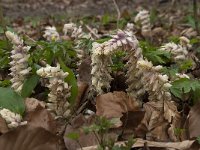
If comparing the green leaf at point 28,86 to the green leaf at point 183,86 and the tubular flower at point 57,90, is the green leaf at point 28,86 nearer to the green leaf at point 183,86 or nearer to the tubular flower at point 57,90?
the tubular flower at point 57,90

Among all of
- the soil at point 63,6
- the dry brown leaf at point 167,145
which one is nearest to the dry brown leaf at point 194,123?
the dry brown leaf at point 167,145

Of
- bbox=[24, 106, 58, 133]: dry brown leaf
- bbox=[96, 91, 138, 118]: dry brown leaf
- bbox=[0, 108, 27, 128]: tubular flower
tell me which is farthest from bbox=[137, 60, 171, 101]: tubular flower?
bbox=[0, 108, 27, 128]: tubular flower

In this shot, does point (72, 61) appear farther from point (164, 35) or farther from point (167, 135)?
point (164, 35)

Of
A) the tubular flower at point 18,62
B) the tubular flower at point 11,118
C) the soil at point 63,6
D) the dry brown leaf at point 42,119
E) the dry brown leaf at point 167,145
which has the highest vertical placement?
the tubular flower at point 18,62

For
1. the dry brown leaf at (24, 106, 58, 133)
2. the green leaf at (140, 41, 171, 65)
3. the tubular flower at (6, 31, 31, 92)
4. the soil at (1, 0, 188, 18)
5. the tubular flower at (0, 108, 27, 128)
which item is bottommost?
the soil at (1, 0, 188, 18)

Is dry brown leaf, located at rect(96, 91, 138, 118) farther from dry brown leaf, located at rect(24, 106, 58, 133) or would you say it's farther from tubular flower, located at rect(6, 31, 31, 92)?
tubular flower, located at rect(6, 31, 31, 92)
